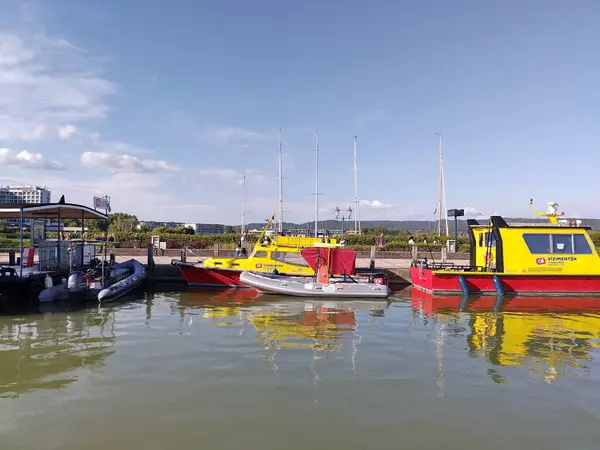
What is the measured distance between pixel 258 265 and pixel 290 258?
4.64 ft

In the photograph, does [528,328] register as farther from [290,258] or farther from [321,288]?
[290,258]

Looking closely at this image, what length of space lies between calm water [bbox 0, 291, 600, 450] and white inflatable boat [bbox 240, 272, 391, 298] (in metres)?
3.69

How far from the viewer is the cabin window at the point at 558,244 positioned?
1842cm

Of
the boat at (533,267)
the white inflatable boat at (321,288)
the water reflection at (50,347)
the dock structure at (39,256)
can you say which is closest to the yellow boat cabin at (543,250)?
the boat at (533,267)

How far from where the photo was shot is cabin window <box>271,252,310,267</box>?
1920cm

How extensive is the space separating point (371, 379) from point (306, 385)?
1.19 m

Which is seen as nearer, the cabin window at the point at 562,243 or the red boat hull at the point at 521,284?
the red boat hull at the point at 521,284

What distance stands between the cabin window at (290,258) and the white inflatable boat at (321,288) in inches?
63.7

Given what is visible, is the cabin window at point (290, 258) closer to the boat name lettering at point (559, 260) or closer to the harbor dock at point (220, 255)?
the harbor dock at point (220, 255)

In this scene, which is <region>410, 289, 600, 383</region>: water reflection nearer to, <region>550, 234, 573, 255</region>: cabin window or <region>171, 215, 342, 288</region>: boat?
<region>550, 234, 573, 255</region>: cabin window

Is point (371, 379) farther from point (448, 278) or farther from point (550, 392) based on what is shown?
point (448, 278)

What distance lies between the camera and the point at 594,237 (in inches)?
1326

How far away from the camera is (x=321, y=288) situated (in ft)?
56.0

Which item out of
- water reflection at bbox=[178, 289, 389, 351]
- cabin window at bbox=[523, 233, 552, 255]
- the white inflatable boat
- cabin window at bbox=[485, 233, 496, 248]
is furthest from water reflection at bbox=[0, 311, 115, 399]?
cabin window at bbox=[523, 233, 552, 255]
